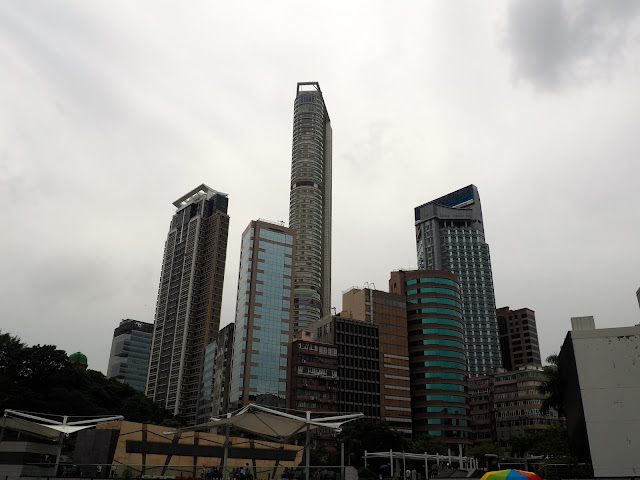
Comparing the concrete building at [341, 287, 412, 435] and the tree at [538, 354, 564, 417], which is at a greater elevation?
the concrete building at [341, 287, 412, 435]

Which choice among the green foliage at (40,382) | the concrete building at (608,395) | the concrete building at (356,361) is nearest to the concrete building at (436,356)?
the concrete building at (356,361)

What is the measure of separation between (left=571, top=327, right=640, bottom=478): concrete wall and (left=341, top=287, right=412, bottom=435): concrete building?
308 ft

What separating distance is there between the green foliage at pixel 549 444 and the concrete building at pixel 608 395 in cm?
644

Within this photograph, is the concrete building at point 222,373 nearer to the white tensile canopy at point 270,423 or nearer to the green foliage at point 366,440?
the green foliage at point 366,440

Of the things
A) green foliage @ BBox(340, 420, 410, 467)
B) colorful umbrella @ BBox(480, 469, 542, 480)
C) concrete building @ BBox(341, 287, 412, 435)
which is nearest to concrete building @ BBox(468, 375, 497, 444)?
concrete building @ BBox(341, 287, 412, 435)

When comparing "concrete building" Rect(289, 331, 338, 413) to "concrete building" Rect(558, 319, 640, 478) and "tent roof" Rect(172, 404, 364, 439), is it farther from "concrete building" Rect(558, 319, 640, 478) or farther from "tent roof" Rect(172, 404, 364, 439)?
"concrete building" Rect(558, 319, 640, 478)

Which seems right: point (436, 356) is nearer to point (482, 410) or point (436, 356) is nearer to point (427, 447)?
point (427, 447)

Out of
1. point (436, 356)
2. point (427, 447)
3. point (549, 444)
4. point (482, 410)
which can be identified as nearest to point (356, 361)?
point (436, 356)

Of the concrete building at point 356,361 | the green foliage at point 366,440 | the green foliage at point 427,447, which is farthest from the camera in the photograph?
the concrete building at point 356,361

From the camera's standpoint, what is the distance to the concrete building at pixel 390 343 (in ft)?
395

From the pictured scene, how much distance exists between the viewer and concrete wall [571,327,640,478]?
26.3 m

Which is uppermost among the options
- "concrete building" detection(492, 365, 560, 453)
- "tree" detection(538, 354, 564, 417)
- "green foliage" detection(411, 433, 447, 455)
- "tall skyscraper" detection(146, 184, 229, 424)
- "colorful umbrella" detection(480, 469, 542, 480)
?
"tall skyscraper" detection(146, 184, 229, 424)

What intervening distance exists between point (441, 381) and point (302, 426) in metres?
100

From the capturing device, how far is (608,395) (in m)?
27.3
